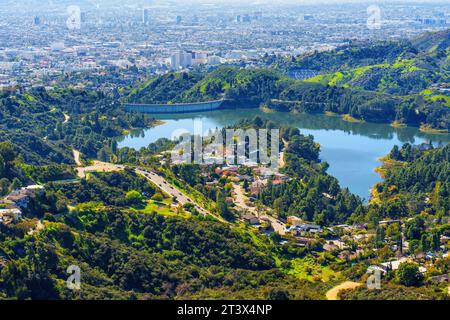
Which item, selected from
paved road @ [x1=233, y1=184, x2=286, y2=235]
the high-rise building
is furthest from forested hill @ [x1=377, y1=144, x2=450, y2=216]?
the high-rise building

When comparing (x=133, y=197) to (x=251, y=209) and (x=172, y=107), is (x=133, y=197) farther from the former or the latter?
(x=172, y=107)

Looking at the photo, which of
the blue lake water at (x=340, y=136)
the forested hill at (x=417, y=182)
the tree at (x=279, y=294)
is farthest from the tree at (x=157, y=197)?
the tree at (x=279, y=294)

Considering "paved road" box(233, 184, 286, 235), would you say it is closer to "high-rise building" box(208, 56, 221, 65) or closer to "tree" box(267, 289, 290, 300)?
"tree" box(267, 289, 290, 300)

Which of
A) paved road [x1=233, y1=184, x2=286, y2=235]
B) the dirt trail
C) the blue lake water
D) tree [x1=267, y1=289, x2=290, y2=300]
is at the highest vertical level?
tree [x1=267, y1=289, x2=290, y2=300]

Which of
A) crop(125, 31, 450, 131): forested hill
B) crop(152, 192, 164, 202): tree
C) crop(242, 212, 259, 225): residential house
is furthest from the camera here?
crop(125, 31, 450, 131): forested hill

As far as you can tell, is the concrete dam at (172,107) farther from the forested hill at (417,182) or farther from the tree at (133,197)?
the tree at (133,197)

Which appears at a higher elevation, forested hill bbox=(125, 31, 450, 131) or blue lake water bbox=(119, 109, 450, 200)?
forested hill bbox=(125, 31, 450, 131)

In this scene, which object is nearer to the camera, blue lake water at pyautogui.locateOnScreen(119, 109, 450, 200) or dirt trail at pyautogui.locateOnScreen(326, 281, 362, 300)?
dirt trail at pyautogui.locateOnScreen(326, 281, 362, 300)
